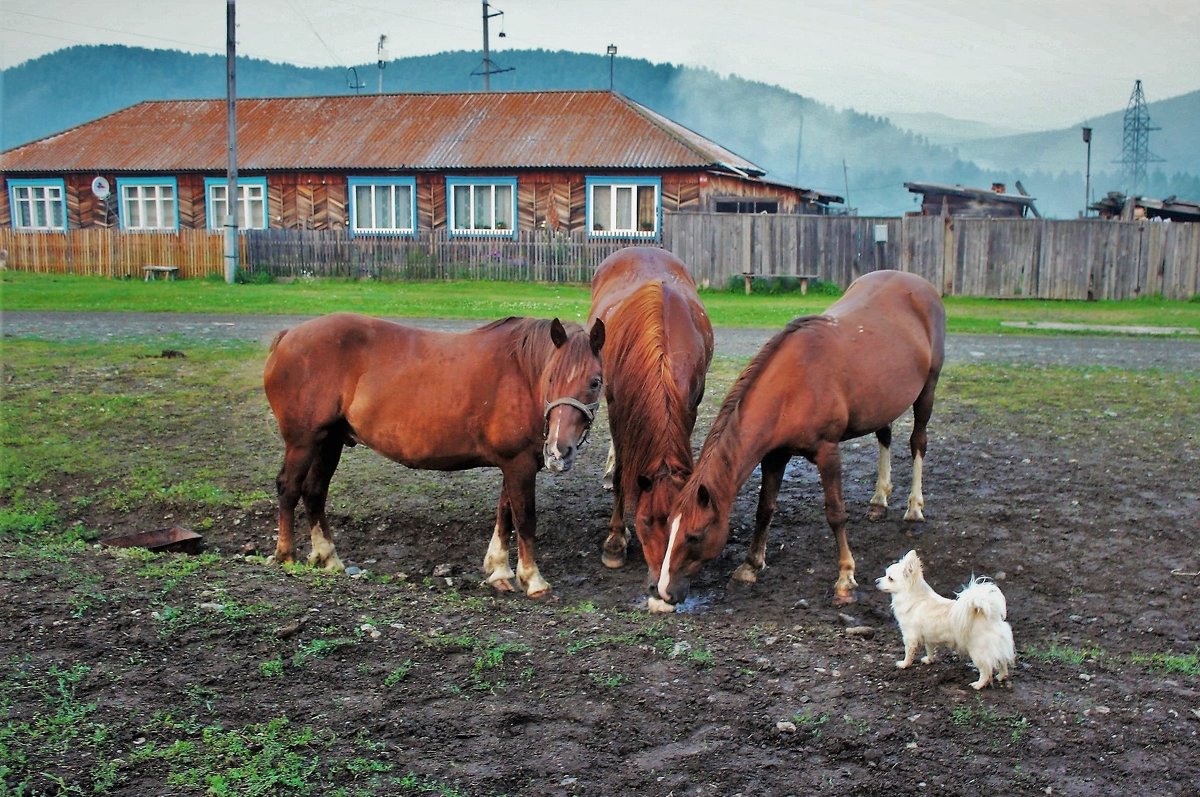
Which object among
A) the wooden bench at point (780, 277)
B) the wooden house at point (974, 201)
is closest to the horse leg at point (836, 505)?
the wooden bench at point (780, 277)

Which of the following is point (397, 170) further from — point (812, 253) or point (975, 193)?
point (975, 193)

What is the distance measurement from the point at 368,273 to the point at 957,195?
77.7ft

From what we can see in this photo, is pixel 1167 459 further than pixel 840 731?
Yes

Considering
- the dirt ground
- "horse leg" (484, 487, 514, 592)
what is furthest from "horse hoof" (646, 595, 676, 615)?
"horse leg" (484, 487, 514, 592)

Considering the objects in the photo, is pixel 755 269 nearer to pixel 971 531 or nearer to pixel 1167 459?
pixel 1167 459

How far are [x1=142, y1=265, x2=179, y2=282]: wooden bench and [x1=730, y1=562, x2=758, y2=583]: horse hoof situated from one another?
3097cm

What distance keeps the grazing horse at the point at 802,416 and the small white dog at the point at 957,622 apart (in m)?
1.32

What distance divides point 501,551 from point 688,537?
4.63 feet

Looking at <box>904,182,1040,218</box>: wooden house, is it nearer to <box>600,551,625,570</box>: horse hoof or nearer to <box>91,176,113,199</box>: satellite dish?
<box>91,176,113,199</box>: satellite dish

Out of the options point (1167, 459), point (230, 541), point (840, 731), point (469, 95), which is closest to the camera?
point (840, 731)

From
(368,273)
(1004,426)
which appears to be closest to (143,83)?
(368,273)

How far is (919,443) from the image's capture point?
27.6 feet

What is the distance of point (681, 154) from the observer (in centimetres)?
3456

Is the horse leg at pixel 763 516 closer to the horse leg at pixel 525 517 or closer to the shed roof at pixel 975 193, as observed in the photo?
the horse leg at pixel 525 517
